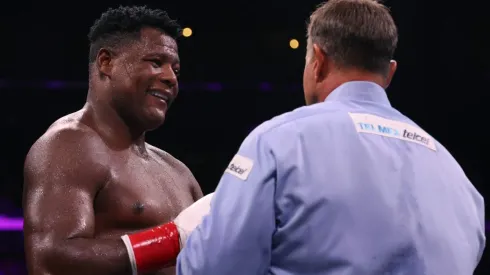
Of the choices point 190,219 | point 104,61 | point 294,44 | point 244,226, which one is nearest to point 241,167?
point 244,226

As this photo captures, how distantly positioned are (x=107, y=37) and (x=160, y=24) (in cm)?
16

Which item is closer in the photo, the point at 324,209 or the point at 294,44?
the point at 324,209

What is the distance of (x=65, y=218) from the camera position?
70.6 inches

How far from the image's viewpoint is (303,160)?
4.14ft

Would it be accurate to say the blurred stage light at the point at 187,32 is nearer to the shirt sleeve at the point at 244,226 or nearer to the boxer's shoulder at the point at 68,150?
the boxer's shoulder at the point at 68,150

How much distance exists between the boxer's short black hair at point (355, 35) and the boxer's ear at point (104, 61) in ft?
Result: 2.84

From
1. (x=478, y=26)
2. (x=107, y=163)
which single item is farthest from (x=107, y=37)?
(x=478, y=26)

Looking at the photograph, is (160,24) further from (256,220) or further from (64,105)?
(64,105)

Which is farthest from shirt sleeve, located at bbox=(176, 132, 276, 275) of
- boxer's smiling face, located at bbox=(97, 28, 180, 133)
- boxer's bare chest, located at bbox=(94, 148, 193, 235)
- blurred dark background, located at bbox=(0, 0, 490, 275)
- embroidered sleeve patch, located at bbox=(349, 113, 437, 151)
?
blurred dark background, located at bbox=(0, 0, 490, 275)

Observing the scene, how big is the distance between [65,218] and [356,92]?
0.82 m

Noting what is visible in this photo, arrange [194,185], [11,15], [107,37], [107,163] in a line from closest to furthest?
1. [107,163]
2. [107,37]
3. [194,185]
4. [11,15]

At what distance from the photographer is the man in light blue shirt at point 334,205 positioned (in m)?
1.25

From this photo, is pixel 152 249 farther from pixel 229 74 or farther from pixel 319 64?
pixel 229 74

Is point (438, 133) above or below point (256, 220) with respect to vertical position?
below
